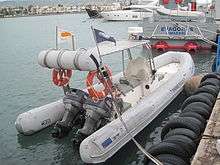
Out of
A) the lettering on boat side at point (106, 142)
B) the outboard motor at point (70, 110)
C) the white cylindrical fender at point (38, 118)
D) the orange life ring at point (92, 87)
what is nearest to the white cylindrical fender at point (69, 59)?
the orange life ring at point (92, 87)

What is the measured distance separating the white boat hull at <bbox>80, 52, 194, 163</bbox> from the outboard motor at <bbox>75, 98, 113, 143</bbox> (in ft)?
1.56

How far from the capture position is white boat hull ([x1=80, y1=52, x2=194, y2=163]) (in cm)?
1019

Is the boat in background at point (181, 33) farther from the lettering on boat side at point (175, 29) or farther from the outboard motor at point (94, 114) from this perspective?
the outboard motor at point (94, 114)

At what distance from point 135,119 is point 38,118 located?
3227 millimetres

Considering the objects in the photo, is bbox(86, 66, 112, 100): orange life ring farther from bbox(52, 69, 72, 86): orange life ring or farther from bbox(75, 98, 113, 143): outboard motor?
bbox(52, 69, 72, 86): orange life ring

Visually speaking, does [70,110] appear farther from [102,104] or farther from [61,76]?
[102,104]

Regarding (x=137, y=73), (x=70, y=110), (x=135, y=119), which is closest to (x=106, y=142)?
(x=135, y=119)

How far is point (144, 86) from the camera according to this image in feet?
46.1

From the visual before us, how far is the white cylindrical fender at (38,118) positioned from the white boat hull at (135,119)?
8.61 ft

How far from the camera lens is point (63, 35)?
40.2ft

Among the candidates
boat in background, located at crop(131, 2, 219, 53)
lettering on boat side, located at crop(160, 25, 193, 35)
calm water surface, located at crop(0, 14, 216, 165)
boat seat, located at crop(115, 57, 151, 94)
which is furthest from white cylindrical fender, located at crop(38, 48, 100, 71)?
lettering on boat side, located at crop(160, 25, 193, 35)

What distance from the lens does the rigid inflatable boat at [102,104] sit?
1077 cm

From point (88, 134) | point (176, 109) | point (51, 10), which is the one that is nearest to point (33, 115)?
point (88, 134)

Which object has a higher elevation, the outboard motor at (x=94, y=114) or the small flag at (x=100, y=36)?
the small flag at (x=100, y=36)
